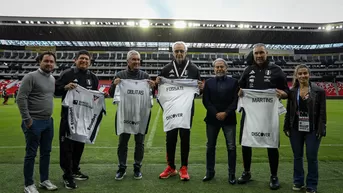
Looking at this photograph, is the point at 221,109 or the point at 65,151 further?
the point at 221,109

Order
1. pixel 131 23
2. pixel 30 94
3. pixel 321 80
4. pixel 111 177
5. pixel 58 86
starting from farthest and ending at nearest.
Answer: pixel 321 80 < pixel 131 23 < pixel 111 177 < pixel 58 86 < pixel 30 94

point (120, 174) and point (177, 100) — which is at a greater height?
point (177, 100)

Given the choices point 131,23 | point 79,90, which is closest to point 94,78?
point 79,90

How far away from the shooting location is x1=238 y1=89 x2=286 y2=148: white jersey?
4336 millimetres

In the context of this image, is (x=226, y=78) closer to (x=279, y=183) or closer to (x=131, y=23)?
(x=279, y=183)

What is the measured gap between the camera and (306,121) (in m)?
3.97

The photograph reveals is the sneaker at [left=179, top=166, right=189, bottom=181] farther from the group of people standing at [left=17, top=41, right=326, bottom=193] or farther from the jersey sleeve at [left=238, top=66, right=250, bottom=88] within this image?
the jersey sleeve at [left=238, top=66, right=250, bottom=88]

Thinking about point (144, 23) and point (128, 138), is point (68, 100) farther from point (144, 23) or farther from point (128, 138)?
point (144, 23)

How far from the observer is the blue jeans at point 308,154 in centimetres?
392

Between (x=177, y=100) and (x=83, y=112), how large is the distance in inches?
63.2

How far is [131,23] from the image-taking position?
43594 mm

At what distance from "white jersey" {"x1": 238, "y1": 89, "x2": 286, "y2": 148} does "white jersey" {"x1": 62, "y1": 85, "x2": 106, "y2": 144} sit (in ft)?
8.21

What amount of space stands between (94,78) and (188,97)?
1.69 m

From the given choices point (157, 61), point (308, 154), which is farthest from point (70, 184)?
point (157, 61)
